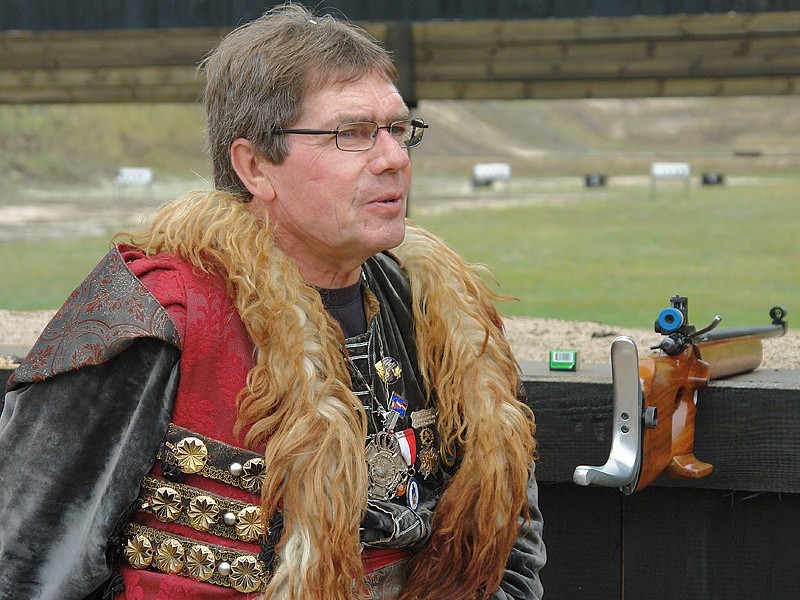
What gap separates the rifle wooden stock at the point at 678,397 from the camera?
1963 mm

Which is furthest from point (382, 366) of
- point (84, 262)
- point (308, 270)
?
point (84, 262)

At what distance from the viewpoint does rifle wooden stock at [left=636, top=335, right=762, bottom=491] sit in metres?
1.96

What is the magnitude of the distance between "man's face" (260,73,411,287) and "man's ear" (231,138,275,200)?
20 millimetres

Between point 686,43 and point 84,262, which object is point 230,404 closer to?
point 686,43

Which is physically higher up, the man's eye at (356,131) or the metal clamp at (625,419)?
the man's eye at (356,131)

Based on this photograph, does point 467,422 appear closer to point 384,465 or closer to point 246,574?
→ point 384,465

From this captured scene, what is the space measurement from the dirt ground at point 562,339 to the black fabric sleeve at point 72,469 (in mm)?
1141

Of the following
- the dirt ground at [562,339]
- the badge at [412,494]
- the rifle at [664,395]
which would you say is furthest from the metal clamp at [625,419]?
the dirt ground at [562,339]

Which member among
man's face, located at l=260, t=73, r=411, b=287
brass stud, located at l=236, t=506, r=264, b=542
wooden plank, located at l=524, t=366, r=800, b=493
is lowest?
wooden plank, located at l=524, t=366, r=800, b=493

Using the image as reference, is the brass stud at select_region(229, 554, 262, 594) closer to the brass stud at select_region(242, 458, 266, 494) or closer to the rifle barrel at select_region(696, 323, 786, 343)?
the brass stud at select_region(242, 458, 266, 494)

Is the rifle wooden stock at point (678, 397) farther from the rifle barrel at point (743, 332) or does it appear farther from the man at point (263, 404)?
the man at point (263, 404)

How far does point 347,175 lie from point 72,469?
55 cm

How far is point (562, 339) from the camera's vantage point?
309 centimetres

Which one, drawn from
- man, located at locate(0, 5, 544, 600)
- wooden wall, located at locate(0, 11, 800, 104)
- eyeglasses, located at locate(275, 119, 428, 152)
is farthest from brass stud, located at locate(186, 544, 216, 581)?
wooden wall, located at locate(0, 11, 800, 104)
